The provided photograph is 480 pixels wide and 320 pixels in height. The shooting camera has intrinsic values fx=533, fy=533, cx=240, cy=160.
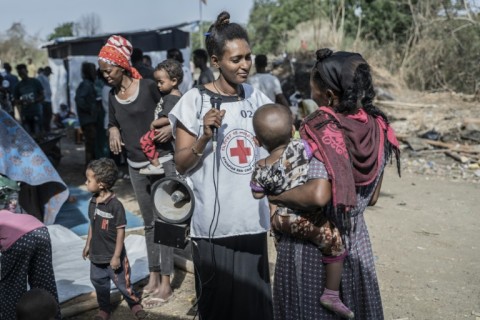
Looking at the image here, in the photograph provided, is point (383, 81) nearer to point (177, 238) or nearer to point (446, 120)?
point (446, 120)

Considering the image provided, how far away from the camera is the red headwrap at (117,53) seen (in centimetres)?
382

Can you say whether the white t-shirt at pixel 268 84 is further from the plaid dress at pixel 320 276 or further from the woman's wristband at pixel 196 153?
the plaid dress at pixel 320 276

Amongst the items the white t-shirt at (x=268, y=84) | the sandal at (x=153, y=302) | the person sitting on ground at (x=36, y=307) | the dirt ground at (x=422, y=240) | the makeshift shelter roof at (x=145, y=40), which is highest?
the makeshift shelter roof at (x=145, y=40)

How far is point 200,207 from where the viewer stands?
2.76 m

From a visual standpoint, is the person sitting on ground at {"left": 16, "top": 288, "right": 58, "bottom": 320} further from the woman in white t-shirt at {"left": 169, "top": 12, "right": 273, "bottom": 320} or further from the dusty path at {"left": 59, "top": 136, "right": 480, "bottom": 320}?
the dusty path at {"left": 59, "top": 136, "right": 480, "bottom": 320}

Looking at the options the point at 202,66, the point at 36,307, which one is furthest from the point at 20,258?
the point at 202,66

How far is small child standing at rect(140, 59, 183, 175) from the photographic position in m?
3.84

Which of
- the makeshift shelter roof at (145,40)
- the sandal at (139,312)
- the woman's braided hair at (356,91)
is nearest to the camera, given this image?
the woman's braided hair at (356,91)

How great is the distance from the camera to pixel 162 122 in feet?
12.5

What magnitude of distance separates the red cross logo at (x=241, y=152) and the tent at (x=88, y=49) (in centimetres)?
1215

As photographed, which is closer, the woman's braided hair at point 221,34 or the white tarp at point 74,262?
the woman's braided hair at point 221,34

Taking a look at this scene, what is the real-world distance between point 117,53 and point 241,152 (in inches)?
63.8

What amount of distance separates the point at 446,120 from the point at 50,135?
28.0 feet

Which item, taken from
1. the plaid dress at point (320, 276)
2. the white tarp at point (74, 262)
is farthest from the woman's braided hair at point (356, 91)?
the white tarp at point (74, 262)
